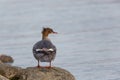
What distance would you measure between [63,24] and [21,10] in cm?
568

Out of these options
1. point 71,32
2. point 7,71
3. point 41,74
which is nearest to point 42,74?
point 41,74

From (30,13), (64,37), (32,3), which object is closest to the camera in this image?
(64,37)

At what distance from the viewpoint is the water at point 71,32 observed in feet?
61.9

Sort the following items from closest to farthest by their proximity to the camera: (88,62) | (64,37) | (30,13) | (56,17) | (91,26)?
(88,62) < (64,37) < (91,26) < (56,17) < (30,13)

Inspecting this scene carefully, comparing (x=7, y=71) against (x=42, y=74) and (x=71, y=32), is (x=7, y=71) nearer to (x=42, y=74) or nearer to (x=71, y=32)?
(x=42, y=74)

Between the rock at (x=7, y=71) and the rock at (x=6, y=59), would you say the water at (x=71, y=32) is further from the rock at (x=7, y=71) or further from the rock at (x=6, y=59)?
the rock at (x=7, y=71)

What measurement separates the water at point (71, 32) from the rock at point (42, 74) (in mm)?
2078

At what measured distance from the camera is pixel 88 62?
1916 cm

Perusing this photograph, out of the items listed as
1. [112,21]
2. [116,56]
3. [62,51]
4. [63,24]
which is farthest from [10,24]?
[116,56]

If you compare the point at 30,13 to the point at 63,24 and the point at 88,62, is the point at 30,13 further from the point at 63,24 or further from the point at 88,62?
the point at 88,62

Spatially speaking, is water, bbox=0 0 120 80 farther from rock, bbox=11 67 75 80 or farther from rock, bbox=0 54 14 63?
rock, bbox=11 67 75 80

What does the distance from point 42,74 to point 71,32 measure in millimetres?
10813

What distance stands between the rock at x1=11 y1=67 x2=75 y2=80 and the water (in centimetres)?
208

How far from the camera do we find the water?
743 inches
